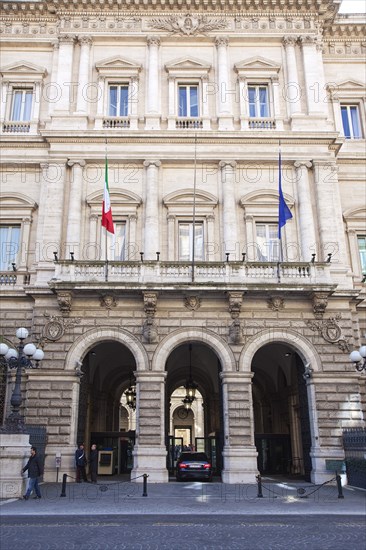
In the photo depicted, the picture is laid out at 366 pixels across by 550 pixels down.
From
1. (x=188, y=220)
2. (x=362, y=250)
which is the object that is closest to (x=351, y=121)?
(x=362, y=250)

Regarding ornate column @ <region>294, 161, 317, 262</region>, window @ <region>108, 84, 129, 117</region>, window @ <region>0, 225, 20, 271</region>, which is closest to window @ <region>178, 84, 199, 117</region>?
window @ <region>108, 84, 129, 117</region>

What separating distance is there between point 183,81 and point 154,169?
5941 mm

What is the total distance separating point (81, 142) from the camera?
25.8 meters

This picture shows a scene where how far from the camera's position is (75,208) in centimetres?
2473

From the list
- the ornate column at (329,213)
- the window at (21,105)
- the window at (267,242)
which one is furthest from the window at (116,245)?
the ornate column at (329,213)

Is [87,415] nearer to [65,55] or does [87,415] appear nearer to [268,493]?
[268,493]

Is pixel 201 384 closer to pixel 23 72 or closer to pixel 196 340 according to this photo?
pixel 196 340

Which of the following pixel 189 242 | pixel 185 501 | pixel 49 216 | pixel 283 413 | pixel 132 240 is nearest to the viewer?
pixel 185 501

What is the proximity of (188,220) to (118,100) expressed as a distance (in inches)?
312

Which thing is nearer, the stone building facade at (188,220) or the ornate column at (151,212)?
the stone building facade at (188,220)

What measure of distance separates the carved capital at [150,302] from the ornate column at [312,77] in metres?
12.4

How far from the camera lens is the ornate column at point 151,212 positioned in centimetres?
2414

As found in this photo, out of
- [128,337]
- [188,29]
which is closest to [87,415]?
[128,337]

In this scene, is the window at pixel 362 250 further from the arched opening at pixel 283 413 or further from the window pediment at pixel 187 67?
the window pediment at pixel 187 67
